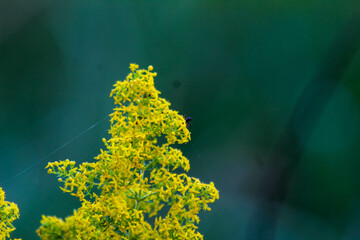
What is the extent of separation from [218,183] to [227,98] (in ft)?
1.35

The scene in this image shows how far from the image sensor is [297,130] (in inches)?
71.3

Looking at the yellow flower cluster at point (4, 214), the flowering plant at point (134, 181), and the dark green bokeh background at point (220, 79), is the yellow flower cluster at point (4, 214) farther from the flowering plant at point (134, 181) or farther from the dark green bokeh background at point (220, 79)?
the dark green bokeh background at point (220, 79)

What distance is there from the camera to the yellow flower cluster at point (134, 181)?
0.78m

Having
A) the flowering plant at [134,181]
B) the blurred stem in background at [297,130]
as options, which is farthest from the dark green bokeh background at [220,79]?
the flowering plant at [134,181]

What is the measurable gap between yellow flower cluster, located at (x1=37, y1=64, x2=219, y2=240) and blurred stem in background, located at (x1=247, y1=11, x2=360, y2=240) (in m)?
1.02

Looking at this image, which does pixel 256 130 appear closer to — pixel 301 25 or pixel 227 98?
pixel 227 98

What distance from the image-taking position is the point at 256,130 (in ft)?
5.97

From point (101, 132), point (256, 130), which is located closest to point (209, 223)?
point (256, 130)

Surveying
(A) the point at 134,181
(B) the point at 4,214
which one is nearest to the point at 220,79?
(A) the point at 134,181

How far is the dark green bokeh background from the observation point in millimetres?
1707

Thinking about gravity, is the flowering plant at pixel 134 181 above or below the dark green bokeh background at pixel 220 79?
below

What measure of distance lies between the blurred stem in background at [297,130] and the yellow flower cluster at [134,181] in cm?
102

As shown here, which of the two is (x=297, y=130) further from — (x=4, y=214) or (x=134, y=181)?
(x=4, y=214)

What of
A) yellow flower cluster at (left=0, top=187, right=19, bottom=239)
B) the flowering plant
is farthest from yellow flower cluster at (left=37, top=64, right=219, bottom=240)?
yellow flower cluster at (left=0, top=187, right=19, bottom=239)
